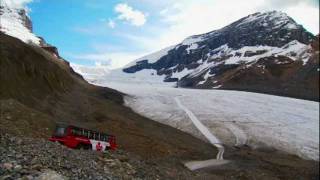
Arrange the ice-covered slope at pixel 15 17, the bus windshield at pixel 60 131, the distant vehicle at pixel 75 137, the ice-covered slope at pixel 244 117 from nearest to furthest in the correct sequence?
the distant vehicle at pixel 75 137, the bus windshield at pixel 60 131, the ice-covered slope at pixel 244 117, the ice-covered slope at pixel 15 17

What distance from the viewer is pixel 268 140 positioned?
7331cm

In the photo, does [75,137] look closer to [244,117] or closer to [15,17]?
[244,117]

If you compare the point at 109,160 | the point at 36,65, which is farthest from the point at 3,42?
the point at 109,160

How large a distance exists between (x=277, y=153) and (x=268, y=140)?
6106 mm

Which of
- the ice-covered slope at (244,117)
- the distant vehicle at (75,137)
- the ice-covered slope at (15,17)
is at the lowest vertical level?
the ice-covered slope at (244,117)

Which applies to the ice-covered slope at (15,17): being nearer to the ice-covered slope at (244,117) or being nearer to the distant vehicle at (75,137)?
the ice-covered slope at (244,117)

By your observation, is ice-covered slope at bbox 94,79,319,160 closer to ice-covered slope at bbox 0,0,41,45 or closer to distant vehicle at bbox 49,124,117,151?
distant vehicle at bbox 49,124,117,151

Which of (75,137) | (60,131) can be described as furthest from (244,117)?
(75,137)

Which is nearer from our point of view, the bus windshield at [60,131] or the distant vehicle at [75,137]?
the distant vehicle at [75,137]

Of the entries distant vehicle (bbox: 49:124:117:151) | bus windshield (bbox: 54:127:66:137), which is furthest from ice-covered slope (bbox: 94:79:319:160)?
bus windshield (bbox: 54:127:66:137)

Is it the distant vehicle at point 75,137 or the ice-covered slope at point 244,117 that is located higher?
the distant vehicle at point 75,137

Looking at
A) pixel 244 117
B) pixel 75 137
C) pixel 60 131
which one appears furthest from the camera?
pixel 244 117

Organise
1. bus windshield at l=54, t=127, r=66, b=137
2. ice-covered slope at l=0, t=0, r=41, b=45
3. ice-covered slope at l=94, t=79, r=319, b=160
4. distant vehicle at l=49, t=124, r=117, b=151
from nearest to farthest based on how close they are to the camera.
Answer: distant vehicle at l=49, t=124, r=117, b=151 → bus windshield at l=54, t=127, r=66, b=137 → ice-covered slope at l=94, t=79, r=319, b=160 → ice-covered slope at l=0, t=0, r=41, b=45

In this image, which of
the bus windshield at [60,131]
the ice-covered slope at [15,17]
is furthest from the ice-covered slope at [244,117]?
the ice-covered slope at [15,17]
